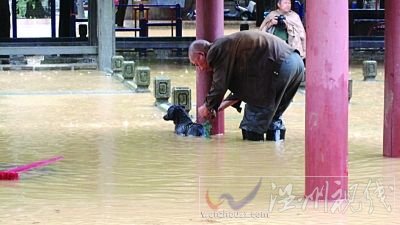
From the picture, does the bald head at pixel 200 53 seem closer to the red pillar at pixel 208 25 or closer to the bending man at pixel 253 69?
the bending man at pixel 253 69

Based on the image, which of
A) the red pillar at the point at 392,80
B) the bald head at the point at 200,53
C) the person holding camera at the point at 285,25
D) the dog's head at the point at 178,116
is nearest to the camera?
the red pillar at the point at 392,80

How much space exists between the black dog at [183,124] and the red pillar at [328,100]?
3843mm

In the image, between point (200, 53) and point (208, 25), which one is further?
point (208, 25)

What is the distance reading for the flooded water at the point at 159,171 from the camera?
640cm

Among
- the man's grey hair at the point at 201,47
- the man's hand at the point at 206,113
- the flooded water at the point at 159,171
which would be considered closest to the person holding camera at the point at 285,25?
the flooded water at the point at 159,171

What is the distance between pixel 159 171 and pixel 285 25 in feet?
19.0

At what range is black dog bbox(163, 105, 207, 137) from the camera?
10648 mm

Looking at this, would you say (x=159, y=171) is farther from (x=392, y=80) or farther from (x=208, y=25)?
(x=208, y=25)

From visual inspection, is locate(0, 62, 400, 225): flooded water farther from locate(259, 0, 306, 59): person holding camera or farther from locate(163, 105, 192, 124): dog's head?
locate(259, 0, 306, 59): person holding camera

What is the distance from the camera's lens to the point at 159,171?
8211 millimetres

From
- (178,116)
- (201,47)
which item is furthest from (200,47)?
(178,116)

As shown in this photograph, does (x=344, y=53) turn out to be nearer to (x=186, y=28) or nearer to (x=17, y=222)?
(x=17, y=222)

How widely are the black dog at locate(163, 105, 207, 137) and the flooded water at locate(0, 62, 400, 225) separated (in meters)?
0.17

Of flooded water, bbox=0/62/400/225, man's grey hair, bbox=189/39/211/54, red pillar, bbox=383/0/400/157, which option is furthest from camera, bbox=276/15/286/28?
red pillar, bbox=383/0/400/157
